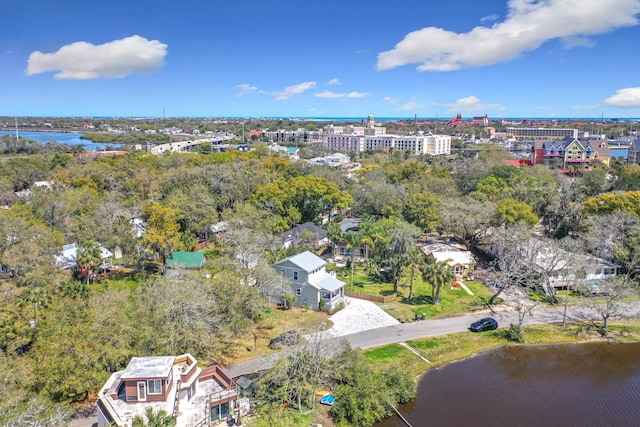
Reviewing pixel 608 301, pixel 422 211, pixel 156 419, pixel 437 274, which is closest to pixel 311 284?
pixel 437 274

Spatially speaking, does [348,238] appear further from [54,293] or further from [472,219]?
[54,293]

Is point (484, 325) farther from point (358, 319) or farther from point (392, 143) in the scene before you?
point (392, 143)

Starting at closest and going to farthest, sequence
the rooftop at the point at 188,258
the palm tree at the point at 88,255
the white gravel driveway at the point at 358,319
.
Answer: the white gravel driveway at the point at 358,319 < the palm tree at the point at 88,255 < the rooftop at the point at 188,258

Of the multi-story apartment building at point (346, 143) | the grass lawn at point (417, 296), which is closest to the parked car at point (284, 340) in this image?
the grass lawn at point (417, 296)

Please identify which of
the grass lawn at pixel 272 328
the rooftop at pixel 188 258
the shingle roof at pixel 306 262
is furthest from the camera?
the rooftop at pixel 188 258

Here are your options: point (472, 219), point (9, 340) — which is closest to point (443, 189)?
point (472, 219)

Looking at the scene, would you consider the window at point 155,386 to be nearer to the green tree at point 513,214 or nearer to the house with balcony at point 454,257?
the house with balcony at point 454,257

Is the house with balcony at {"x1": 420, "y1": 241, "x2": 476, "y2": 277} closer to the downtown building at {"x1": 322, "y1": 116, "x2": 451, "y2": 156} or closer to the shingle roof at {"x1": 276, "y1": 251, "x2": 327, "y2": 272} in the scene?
the shingle roof at {"x1": 276, "y1": 251, "x2": 327, "y2": 272}

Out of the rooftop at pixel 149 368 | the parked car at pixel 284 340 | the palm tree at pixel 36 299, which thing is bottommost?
the parked car at pixel 284 340
